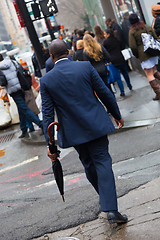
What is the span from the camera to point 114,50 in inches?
477

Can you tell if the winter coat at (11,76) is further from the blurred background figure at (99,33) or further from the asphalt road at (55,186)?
the blurred background figure at (99,33)

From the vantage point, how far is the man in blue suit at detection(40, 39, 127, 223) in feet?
14.3

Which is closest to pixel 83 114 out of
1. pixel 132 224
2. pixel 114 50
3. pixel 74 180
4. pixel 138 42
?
pixel 132 224

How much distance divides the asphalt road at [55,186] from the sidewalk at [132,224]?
17 cm

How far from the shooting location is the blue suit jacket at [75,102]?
434 centimetres

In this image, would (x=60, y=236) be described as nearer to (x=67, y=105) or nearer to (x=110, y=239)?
(x=110, y=239)

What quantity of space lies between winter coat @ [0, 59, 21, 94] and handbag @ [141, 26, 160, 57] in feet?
8.89

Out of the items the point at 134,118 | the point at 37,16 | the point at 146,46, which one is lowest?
the point at 134,118

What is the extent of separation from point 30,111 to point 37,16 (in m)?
3.64

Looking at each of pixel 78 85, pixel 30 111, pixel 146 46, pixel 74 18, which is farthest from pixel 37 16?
pixel 74 18

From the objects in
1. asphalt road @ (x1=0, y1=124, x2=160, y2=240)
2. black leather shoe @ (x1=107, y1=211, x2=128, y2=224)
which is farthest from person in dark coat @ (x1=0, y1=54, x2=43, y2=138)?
black leather shoe @ (x1=107, y1=211, x2=128, y2=224)

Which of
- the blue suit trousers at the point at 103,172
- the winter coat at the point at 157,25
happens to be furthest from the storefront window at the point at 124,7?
the blue suit trousers at the point at 103,172

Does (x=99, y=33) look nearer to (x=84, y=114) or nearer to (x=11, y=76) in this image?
(x=11, y=76)

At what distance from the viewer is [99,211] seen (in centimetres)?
497
